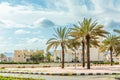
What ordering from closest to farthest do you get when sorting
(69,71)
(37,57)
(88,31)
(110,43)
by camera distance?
1. (69,71)
2. (88,31)
3. (110,43)
4. (37,57)

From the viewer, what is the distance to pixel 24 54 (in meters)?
135

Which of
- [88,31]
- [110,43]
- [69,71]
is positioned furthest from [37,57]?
[69,71]

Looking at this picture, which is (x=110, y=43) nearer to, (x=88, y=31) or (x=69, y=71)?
(x=88, y=31)

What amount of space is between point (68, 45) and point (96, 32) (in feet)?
21.6

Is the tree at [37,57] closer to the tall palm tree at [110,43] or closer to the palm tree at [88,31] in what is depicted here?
the tall palm tree at [110,43]

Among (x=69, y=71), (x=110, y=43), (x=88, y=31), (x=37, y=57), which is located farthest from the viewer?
(x=37, y=57)

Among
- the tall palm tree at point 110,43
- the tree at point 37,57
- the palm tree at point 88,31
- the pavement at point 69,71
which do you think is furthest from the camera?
the tree at point 37,57

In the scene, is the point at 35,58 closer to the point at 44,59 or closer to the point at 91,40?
the point at 44,59

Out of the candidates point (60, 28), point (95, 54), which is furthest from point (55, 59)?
point (60, 28)

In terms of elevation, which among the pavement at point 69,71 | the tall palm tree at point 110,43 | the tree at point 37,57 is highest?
the tall palm tree at point 110,43

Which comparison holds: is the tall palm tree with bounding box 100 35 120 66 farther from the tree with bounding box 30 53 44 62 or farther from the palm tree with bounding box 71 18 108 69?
the tree with bounding box 30 53 44 62

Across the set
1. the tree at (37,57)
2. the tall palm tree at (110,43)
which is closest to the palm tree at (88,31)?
the tall palm tree at (110,43)

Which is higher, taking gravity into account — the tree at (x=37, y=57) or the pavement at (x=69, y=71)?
the tree at (x=37, y=57)

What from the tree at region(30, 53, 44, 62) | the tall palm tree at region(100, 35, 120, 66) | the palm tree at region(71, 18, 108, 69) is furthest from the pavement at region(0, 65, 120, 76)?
the tree at region(30, 53, 44, 62)
